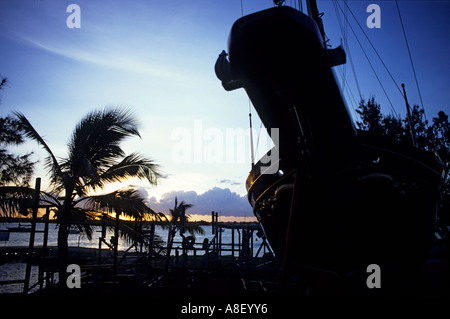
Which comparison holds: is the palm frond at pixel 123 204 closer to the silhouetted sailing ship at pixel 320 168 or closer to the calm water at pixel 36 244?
the calm water at pixel 36 244

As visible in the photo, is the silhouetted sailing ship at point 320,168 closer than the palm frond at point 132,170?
Yes

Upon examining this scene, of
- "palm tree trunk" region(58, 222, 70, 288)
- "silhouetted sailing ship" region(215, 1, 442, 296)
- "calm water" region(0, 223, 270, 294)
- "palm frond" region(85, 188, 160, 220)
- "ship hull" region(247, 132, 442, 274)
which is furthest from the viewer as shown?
"calm water" region(0, 223, 270, 294)

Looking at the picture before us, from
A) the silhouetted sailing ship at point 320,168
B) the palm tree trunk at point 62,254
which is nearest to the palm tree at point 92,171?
the palm tree trunk at point 62,254

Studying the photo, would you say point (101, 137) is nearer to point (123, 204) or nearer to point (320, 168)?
point (123, 204)

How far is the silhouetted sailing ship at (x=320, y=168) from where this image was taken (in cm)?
241

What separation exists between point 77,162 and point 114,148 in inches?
62.5

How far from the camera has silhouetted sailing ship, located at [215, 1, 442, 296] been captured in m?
2.41

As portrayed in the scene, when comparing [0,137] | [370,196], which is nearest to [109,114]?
[0,137]

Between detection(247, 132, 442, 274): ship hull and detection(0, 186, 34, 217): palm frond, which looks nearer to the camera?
detection(247, 132, 442, 274): ship hull

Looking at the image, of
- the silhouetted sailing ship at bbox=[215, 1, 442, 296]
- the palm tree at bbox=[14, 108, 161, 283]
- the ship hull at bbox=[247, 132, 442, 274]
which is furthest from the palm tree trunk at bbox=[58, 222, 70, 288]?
the ship hull at bbox=[247, 132, 442, 274]

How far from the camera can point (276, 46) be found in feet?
7.77

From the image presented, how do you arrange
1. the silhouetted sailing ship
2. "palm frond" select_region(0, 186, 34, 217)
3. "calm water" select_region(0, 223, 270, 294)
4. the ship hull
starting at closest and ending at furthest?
the silhouetted sailing ship < the ship hull < "palm frond" select_region(0, 186, 34, 217) < "calm water" select_region(0, 223, 270, 294)

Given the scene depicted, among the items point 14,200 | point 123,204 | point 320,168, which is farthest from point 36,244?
point 320,168

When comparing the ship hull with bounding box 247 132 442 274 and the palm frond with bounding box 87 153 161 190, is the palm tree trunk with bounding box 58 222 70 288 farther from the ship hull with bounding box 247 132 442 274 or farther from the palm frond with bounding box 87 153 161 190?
the ship hull with bounding box 247 132 442 274
